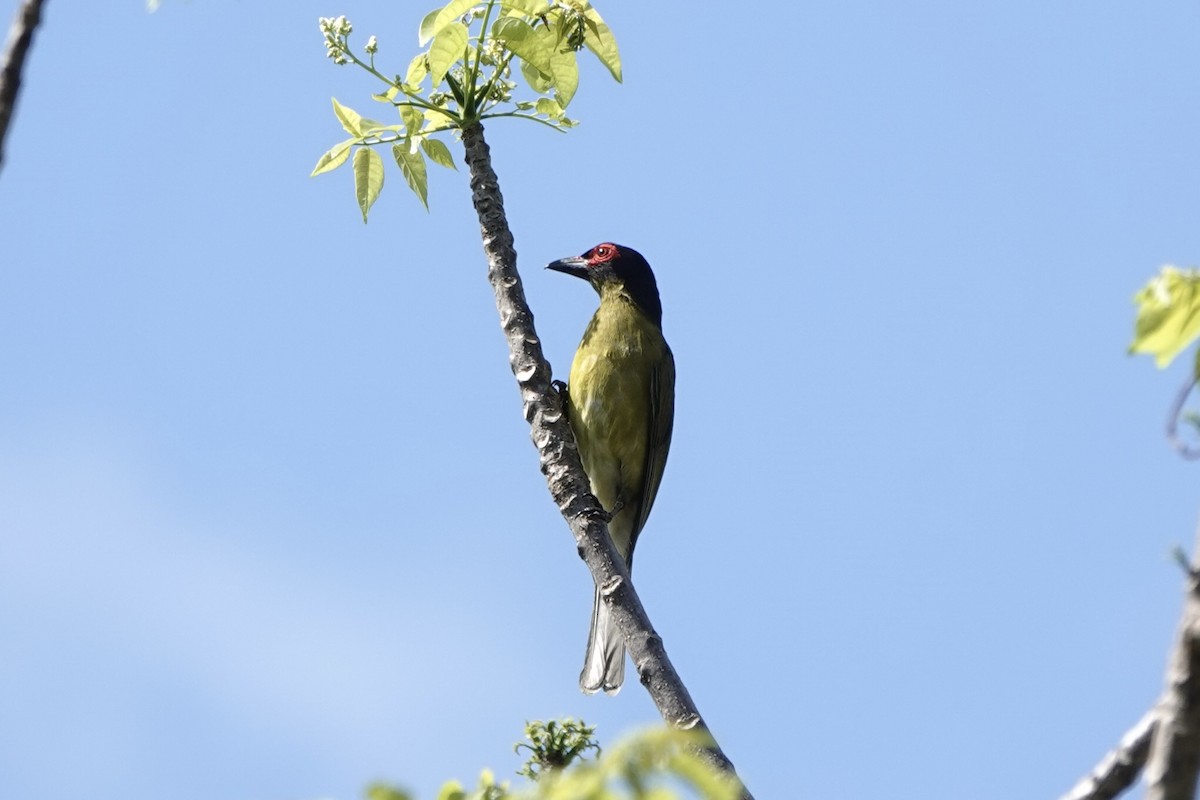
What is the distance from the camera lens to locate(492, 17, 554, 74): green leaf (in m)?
4.75

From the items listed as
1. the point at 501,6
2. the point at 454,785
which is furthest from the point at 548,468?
the point at 454,785

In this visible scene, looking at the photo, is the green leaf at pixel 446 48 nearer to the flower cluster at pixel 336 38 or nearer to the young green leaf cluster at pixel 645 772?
the flower cluster at pixel 336 38

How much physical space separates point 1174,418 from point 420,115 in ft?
11.3

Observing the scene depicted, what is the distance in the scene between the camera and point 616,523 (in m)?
8.41

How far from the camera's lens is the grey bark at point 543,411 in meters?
4.80

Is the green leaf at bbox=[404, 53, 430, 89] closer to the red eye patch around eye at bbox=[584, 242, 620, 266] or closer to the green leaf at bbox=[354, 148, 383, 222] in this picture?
the green leaf at bbox=[354, 148, 383, 222]

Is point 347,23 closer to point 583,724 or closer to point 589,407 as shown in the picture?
point 583,724

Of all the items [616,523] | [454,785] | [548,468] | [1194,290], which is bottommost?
[454,785]

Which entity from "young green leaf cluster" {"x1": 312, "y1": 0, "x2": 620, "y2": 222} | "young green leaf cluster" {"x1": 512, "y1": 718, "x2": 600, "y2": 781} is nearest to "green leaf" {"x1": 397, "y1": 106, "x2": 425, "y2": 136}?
"young green leaf cluster" {"x1": 312, "y1": 0, "x2": 620, "y2": 222}

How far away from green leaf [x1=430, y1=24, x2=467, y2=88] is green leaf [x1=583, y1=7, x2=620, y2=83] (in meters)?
0.45

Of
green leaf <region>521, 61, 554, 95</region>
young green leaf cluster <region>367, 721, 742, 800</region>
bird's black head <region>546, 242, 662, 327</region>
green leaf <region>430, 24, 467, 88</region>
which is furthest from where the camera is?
bird's black head <region>546, 242, 662, 327</region>

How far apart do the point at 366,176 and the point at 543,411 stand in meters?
1.02

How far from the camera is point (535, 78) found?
5133 millimetres

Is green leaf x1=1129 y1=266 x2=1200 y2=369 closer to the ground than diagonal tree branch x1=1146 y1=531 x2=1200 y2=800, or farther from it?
farther from it
